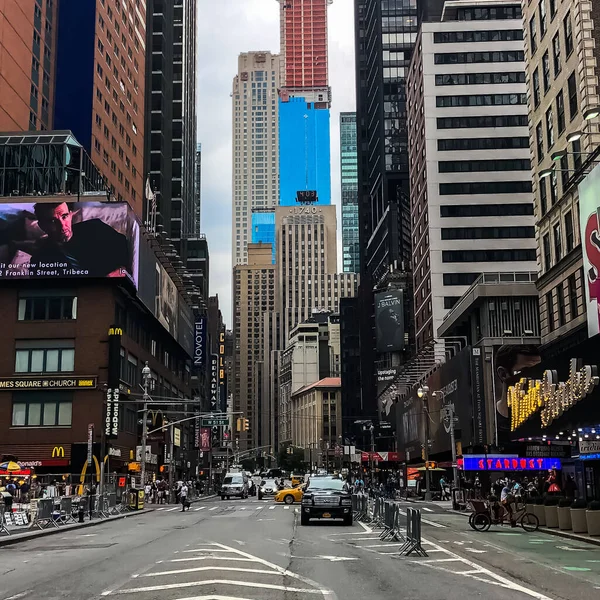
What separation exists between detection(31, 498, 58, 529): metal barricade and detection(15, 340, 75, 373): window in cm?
A: 3416

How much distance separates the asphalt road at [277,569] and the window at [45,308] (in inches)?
1642

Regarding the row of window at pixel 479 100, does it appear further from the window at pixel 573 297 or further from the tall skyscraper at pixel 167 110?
→ the window at pixel 573 297

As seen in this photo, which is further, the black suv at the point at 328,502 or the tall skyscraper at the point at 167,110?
the tall skyscraper at the point at 167,110

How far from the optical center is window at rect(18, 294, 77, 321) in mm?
67750

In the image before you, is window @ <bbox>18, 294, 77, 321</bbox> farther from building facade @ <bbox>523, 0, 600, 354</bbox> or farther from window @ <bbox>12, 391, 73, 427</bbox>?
building facade @ <bbox>523, 0, 600, 354</bbox>

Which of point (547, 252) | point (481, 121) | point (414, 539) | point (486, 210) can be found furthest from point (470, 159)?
point (414, 539)

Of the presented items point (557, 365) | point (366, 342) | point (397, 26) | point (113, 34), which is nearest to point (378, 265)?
point (366, 342)

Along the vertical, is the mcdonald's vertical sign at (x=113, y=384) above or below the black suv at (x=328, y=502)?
above

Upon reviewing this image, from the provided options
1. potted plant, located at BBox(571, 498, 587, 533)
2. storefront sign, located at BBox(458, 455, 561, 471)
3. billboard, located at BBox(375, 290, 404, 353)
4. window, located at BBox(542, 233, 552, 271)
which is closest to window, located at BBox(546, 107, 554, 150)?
window, located at BBox(542, 233, 552, 271)

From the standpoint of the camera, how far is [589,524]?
25.5 metres

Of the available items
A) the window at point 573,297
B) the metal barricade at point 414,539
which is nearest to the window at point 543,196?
the window at point 573,297

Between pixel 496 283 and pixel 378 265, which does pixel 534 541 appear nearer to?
pixel 496 283

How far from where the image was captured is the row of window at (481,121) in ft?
319

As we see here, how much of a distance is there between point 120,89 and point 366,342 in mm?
79234
